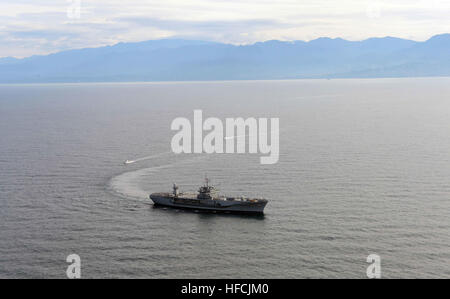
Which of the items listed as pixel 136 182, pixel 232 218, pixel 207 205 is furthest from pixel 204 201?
pixel 136 182

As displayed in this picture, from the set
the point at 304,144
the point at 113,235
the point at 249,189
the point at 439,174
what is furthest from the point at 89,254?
the point at 304,144

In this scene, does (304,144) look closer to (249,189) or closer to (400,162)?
(400,162)

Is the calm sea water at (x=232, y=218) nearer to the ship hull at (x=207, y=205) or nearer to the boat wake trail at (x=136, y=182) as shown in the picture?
the boat wake trail at (x=136, y=182)

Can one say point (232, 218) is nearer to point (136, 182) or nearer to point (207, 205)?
point (207, 205)

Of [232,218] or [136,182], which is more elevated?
[136,182]

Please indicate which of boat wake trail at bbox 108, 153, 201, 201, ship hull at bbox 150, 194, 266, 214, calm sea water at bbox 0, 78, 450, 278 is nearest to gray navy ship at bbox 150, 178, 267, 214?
ship hull at bbox 150, 194, 266, 214

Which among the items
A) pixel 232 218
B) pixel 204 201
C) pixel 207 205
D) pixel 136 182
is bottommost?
pixel 232 218

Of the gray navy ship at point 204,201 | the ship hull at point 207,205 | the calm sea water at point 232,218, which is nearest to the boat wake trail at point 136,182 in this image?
the calm sea water at point 232,218

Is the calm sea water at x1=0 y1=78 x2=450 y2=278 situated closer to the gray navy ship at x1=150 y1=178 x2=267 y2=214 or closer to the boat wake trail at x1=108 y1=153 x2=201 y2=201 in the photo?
the boat wake trail at x1=108 y1=153 x2=201 y2=201

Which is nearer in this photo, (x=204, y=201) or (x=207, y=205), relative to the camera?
(x=207, y=205)
